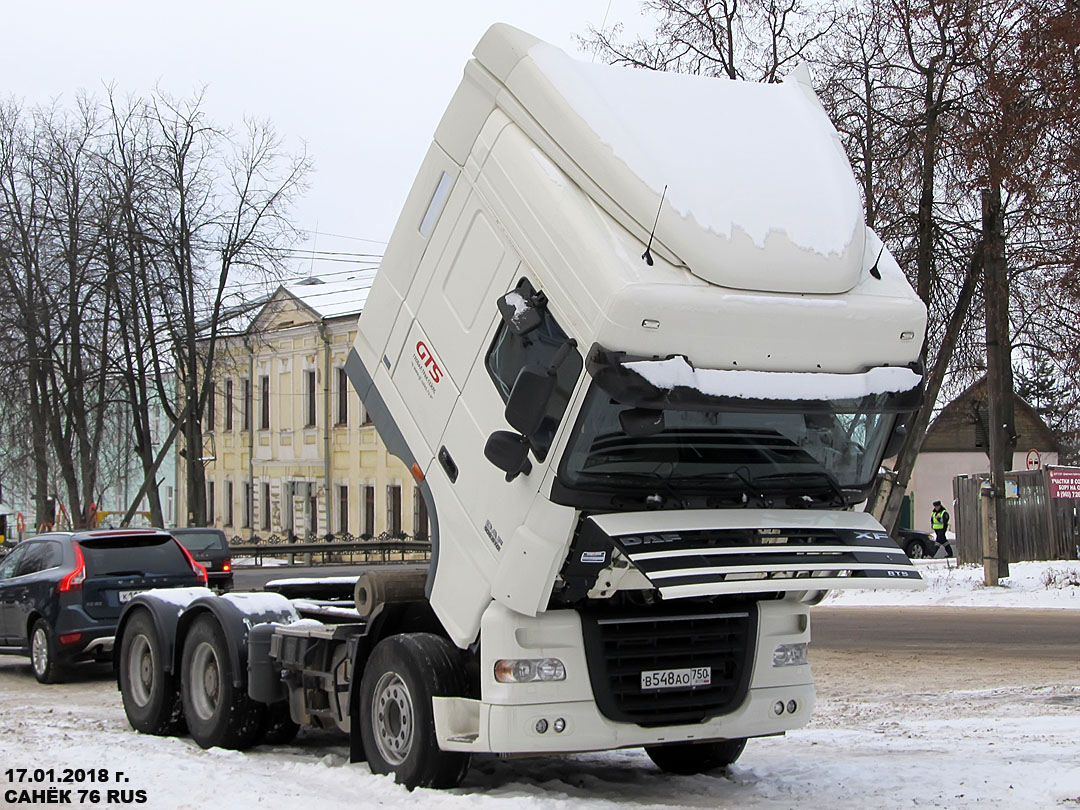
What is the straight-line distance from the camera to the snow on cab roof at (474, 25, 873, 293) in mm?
7332

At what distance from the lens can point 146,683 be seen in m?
10.9

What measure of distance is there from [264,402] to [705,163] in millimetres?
47940

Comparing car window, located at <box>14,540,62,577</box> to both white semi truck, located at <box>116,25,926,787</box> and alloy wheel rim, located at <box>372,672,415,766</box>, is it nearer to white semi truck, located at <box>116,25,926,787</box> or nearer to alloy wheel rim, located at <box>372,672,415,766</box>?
white semi truck, located at <box>116,25,926,787</box>

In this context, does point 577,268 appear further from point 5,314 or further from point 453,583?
point 5,314

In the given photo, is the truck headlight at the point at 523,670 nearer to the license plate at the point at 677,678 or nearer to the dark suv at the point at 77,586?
the license plate at the point at 677,678

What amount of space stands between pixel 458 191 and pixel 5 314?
3293 centimetres

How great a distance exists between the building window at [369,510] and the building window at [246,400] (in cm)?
713

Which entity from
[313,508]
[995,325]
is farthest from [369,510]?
[995,325]

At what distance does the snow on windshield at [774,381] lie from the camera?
6.93 meters

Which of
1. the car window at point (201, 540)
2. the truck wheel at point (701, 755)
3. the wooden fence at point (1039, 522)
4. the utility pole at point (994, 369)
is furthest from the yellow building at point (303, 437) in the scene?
the truck wheel at point (701, 755)

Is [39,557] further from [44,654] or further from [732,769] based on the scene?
[732,769]

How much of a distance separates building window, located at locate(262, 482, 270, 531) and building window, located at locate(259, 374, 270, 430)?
2.46 meters

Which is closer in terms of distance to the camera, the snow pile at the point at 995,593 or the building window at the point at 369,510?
the snow pile at the point at 995,593

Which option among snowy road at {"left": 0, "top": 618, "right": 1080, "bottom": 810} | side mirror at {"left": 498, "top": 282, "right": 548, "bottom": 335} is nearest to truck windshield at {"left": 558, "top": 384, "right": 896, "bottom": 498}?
side mirror at {"left": 498, "top": 282, "right": 548, "bottom": 335}
